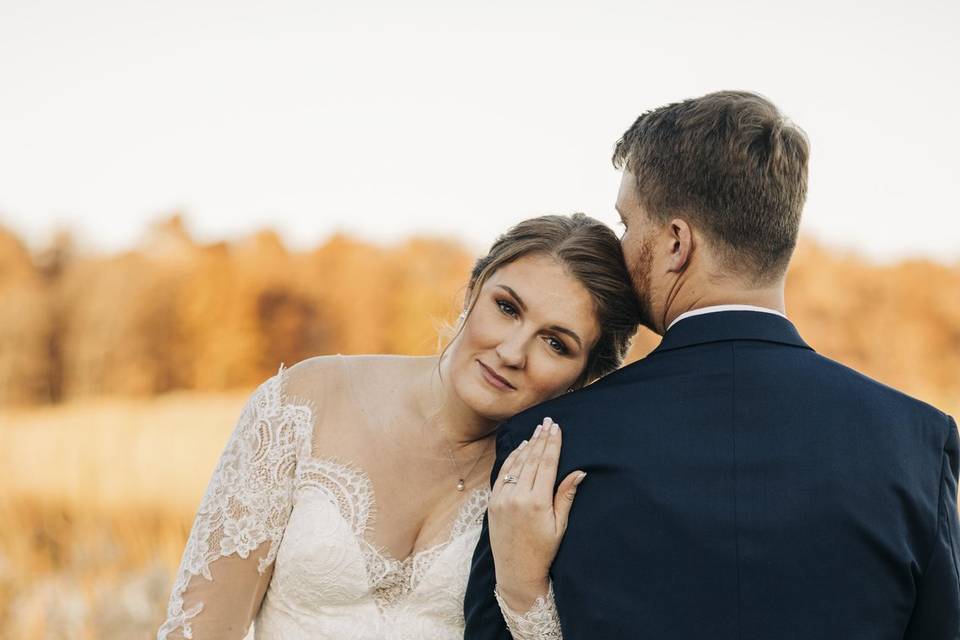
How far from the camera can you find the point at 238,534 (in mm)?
3045

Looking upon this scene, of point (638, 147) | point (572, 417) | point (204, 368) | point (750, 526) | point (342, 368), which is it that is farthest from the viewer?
point (204, 368)

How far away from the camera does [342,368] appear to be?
11.0 feet

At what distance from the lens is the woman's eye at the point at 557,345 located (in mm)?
2975

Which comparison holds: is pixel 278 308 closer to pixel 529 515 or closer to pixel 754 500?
pixel 529 515

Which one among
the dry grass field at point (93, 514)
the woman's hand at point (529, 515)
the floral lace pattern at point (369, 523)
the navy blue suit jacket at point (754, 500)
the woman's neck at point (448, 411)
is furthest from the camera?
the dry grass field at point (93, 514)

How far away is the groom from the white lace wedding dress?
908 millimetres

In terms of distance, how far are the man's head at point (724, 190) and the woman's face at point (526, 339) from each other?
555mm

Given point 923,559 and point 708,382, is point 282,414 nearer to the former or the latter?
point 708,382

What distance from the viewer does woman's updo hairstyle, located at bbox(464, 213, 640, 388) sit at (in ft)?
9.79

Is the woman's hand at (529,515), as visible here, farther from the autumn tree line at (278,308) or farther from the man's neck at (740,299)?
the autumn tree line at (278,308)

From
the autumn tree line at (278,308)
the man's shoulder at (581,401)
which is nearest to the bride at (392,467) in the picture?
the man's shoulder at (581,401)

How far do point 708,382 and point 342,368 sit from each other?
1583mm

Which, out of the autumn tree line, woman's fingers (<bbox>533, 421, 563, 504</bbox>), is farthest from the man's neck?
the autumn tree line

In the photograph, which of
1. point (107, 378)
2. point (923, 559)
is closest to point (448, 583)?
point (923, 559)
